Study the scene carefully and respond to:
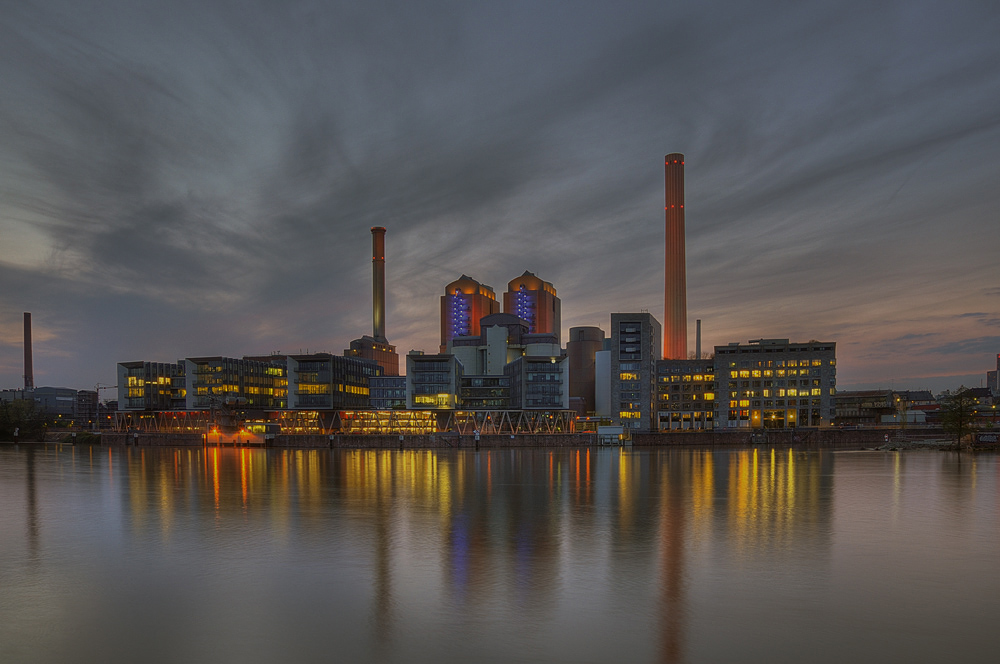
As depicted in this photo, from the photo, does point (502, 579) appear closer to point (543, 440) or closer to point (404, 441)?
point (404, 441)

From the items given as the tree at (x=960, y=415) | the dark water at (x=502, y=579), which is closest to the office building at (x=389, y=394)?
the tree at (x=960, y=415)

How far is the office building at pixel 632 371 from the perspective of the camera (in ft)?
480

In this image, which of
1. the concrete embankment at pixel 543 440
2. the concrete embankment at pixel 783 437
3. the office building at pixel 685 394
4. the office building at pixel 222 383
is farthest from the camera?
the office building at pixel 685 394

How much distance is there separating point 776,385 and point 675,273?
38.5m

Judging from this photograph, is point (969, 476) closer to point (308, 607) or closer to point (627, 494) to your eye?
point (627, 494)

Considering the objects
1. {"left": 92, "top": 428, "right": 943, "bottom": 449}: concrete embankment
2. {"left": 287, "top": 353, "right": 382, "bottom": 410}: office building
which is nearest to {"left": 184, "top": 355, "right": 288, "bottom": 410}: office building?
{"left": 287, "top": 353, "right": 382, "bottom": 410}: office building

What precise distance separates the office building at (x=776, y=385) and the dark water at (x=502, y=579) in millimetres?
126204

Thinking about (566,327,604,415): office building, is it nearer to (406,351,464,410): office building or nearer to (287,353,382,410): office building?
(406,351,464,410): office building

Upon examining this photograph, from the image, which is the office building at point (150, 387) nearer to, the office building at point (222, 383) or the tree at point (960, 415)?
the office building at point (222, 383)

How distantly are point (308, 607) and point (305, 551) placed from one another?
19.9 feet

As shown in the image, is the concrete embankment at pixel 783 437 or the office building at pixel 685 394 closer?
the concrete embankment at pixel 783 437

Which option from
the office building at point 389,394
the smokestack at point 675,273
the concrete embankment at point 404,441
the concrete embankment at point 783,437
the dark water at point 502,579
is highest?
the smokestack at point 675,273

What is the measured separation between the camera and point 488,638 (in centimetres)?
1198

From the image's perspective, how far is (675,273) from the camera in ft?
554
